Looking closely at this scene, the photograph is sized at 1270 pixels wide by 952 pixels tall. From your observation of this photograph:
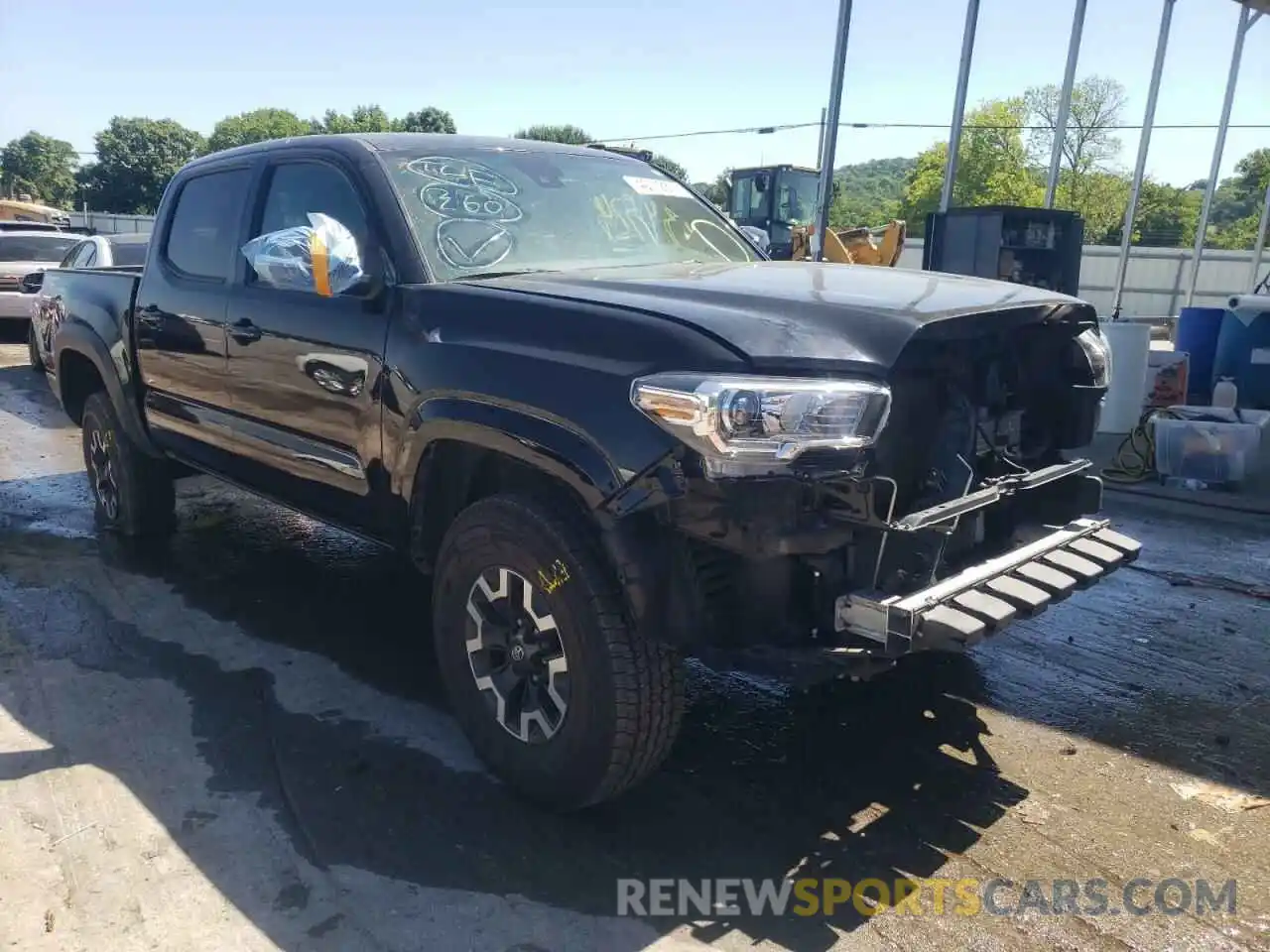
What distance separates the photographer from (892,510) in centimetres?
254

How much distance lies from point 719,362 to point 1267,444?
807 centimetres

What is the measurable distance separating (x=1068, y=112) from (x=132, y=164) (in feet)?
244

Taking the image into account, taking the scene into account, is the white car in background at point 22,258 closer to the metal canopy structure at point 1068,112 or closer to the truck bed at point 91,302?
the truck bed at point 91,302

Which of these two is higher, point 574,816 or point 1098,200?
point 1098,200

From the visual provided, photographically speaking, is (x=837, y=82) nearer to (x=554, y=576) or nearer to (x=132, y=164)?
(x=554, y=576)

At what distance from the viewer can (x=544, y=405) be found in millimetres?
2705

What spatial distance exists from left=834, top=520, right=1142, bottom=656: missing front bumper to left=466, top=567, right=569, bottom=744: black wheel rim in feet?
2.71

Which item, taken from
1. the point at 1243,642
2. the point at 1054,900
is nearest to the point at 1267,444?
the point at 1243,642

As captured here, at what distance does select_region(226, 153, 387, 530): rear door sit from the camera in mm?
3418

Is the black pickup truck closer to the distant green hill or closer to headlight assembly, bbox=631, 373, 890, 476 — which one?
headlight assembly, bbox=631, 373, 890, 476

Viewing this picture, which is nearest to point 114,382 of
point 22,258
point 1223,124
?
point 22,258

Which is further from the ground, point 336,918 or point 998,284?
A: point 998,284

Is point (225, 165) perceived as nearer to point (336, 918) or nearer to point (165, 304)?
point (165, 304)

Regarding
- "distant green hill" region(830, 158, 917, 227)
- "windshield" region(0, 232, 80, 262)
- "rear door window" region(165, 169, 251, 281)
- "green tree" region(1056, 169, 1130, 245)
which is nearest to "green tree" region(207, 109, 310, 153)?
"distant green hill" region(830, 158, 917, 227)
